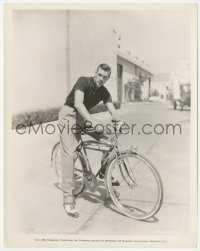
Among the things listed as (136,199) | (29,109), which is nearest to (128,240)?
(136,199)

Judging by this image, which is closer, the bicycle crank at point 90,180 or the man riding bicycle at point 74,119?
the man riding bicycle at point 74,119

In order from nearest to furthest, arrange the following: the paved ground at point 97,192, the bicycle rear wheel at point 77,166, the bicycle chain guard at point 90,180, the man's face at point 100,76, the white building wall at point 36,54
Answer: the man's face at point 100,76, the paved ground at point 97,192, the bicycle chain guard at point 90,180, the bicycle rear wheel at point 77,166, the white building wall at point 36,54

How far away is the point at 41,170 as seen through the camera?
13.6ft

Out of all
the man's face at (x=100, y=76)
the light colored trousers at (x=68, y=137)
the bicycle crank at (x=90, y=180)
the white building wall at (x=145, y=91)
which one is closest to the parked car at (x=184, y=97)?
the white building wall at (x=145, y=91)

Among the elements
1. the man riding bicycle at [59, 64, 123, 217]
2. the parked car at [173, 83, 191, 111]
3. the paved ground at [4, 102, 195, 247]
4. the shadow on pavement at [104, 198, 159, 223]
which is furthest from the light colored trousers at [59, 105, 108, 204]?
the parked car at [173, 83, 191, 111]

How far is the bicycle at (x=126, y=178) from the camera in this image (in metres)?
3.39

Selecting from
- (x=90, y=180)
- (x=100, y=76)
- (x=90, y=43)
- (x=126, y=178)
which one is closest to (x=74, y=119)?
(x=100, y=76)

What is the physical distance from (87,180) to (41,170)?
66 centimetres

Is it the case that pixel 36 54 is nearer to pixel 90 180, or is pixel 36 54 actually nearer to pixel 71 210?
pixel 90 180

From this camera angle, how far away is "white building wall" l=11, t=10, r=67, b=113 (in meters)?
4.05

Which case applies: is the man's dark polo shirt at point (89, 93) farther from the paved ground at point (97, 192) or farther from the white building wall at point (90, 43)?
the white building wall at point (90, 43)

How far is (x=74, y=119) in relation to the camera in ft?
12.1

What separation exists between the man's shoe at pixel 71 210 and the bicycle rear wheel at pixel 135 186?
42 cm

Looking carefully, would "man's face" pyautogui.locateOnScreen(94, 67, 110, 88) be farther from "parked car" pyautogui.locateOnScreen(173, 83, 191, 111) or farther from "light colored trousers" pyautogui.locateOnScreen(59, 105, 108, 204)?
"parked car" pyautogui.locateOnScreen(173, 83, 191, 111)
